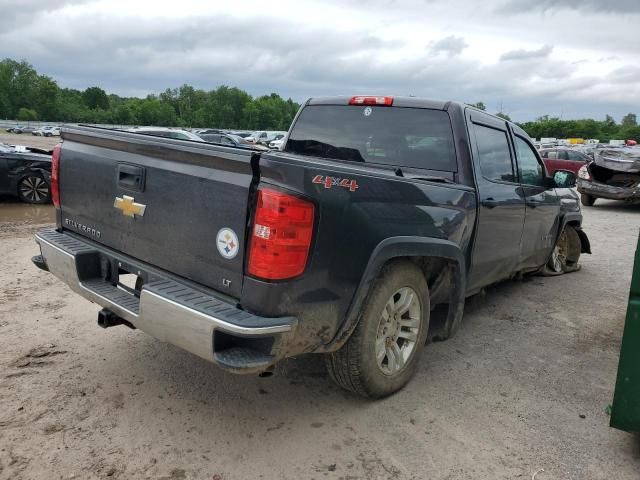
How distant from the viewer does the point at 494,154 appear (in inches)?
175

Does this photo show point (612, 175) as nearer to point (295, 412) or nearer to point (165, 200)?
point (295, 412)

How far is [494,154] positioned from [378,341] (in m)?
2.09

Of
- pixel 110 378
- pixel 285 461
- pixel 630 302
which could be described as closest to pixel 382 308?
pixel 285 461

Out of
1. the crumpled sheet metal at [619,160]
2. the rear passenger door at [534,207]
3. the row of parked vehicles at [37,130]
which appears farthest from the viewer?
the row of parked vehicles at [37,130]

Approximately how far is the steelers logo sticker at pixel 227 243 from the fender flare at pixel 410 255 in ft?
2.28

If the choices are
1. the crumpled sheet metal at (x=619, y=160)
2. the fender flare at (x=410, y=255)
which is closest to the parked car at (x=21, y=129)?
A: the crumpled sheet metal at (x=619, y=160)

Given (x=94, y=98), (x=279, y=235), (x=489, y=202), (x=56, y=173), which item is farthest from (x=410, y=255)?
(x=94, y=98)

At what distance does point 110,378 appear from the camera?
11.7ft

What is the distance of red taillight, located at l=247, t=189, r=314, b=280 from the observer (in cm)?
248

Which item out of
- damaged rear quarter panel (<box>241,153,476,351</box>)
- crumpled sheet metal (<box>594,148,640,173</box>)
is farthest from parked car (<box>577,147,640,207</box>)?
damaged rear quarter panel (<box>241,153,476,351</box>)

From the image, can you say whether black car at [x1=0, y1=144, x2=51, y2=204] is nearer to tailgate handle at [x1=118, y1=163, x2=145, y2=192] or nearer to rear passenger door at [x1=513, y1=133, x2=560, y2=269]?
tailgate handle at [x1=118, y1=163, x2=145, y2=192]

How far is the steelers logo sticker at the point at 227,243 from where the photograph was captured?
2625 mm

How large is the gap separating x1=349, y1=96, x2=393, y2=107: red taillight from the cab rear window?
3 cm

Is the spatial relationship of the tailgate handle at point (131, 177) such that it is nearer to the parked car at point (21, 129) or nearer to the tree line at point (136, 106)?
the parked car at point (21, 129)
